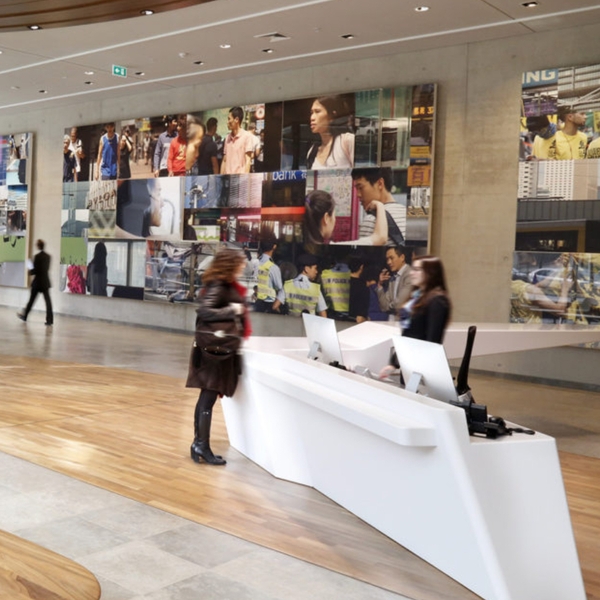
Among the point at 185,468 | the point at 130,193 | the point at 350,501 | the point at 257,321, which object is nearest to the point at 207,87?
the point at 130,193

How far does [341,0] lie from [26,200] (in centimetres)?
1118

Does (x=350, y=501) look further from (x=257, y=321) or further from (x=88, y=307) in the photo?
(x=88, y=307)

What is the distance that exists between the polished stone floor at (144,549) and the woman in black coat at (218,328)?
38.6 inches

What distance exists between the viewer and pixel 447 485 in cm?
348

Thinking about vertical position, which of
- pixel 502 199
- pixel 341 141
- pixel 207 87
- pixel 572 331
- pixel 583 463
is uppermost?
pixel 207 87

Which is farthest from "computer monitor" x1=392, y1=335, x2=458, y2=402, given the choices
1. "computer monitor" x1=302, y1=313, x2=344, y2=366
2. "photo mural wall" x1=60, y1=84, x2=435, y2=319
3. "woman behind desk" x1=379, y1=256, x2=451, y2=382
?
"photo mural wall" x1=60, y1=84, x2=435, y2=319

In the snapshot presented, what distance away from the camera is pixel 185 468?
5488mm

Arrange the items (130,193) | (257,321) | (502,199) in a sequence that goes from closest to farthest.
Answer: (502,199), (257,321), (130,193)

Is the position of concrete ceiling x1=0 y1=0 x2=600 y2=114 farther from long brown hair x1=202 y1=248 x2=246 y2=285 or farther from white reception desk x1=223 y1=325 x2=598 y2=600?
white reception desk x1=223 y1=325 x2=598 y2=600

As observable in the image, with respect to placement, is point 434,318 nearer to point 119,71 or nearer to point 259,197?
point 259,197

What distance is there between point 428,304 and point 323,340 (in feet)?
2.49

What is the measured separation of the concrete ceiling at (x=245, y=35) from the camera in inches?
367

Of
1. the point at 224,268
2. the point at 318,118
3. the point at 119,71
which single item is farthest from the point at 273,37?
the point at 224,268

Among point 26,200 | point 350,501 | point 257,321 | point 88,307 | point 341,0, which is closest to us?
point 350,501
